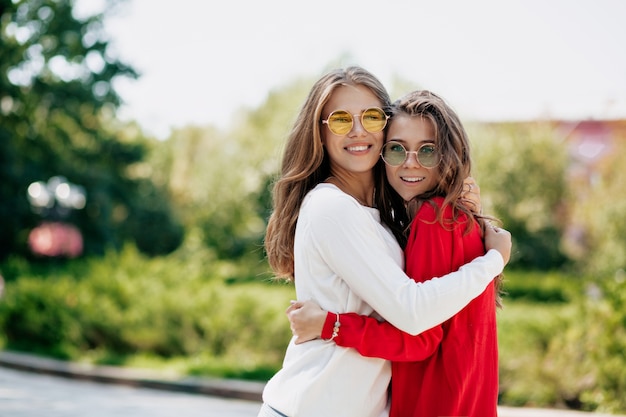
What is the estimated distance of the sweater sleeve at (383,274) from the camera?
95.7 inches

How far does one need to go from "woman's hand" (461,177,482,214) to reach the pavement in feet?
17.7

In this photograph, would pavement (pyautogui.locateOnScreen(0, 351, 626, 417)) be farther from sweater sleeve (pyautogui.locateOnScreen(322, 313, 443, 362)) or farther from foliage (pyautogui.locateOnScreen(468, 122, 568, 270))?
foliage (pyautogui.locateOnScreen(468, 122, 568, 270))

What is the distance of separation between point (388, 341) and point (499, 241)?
52 centimetres

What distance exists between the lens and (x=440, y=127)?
2.73 m

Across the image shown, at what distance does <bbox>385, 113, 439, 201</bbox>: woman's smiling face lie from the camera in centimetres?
275

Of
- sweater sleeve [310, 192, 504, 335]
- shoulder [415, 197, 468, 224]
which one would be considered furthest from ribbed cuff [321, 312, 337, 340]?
shoulder [415, 197, 468, 224]

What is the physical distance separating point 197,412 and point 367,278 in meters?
6.54

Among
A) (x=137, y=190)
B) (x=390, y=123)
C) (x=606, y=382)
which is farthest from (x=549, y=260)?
(x=390, y=123)

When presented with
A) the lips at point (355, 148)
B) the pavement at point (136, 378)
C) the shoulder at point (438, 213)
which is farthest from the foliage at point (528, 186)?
the shoulder at point (438, 213)

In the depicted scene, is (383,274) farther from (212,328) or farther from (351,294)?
(212,328)

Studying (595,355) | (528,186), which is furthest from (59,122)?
(595,355)

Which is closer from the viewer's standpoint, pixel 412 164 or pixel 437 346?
pixel 437 346

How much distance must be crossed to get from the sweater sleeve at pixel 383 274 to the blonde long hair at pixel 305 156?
27 cm

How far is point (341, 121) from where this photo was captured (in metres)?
2.80
